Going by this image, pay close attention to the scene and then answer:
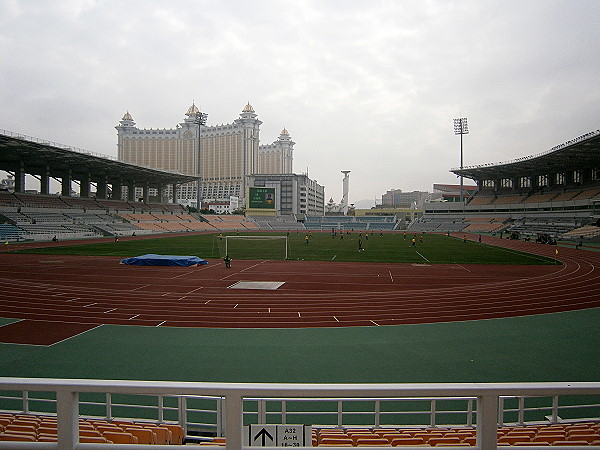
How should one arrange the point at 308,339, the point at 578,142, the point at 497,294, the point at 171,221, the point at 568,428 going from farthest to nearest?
the point at 171,221, the point at 578,142, the point at 497,294, the point at 308,339, the point at 568,428

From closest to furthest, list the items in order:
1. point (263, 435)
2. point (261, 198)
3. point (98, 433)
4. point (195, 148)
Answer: point (263, 435), point (98, 433), point (261, 198), point (195, 148)

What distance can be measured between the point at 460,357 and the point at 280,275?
13.8 meters

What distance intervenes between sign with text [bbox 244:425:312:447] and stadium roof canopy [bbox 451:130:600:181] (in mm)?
55029

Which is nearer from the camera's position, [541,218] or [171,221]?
[541,218]

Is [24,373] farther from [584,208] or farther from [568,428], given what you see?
[584,208]

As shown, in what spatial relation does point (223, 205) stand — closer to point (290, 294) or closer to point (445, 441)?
point (290, 294)

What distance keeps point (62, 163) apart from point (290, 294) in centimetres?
5508

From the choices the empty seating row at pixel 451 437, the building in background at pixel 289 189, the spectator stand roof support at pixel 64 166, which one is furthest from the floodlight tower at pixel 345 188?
the empty seating row at pixel 451 437

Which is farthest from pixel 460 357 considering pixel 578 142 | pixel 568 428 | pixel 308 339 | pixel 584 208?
pixel 584 208

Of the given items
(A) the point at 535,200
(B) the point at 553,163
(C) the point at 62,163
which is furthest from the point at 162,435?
A: (A) the point at 535,200

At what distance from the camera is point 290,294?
647 inches

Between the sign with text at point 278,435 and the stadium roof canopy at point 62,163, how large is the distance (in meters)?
51.6

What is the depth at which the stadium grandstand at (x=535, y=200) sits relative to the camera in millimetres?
53312

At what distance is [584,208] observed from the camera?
57.3 m
